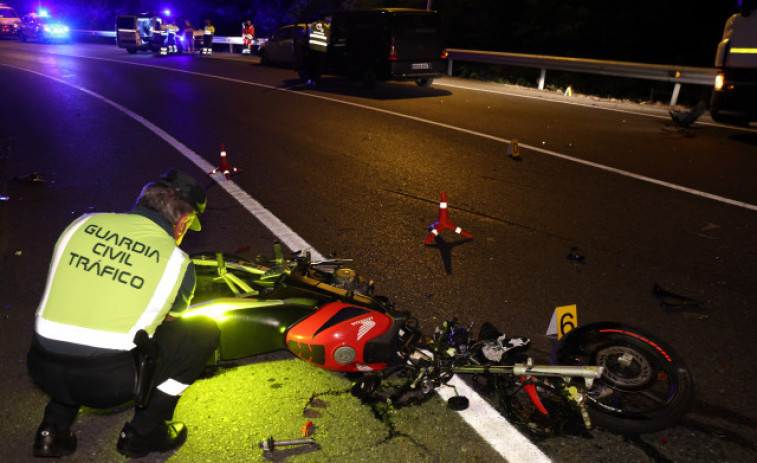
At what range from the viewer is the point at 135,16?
33.9 m

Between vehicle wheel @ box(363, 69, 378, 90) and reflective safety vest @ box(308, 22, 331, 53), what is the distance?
7.02 ft

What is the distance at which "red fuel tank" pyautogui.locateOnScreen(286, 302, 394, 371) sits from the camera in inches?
136

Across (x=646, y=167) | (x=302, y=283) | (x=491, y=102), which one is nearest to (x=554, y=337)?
(x=302, y=283)

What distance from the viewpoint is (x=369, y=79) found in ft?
58.4

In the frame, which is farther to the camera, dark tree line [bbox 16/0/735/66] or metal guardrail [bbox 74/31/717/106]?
dark tree line [bbox 16/0/735/66]

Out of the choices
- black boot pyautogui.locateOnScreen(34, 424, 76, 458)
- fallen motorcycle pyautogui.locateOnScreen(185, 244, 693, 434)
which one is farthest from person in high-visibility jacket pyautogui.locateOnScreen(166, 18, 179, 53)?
black boot pyautogui.locateOnScreen(34, 424, 76, 458)

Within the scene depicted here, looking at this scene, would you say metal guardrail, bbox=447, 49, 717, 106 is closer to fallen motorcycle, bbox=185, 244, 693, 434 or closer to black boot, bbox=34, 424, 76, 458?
fallen motorcycle, bbox=185, 244, 693, 434

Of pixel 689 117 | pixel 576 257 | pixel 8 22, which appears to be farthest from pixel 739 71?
pixel 8 22

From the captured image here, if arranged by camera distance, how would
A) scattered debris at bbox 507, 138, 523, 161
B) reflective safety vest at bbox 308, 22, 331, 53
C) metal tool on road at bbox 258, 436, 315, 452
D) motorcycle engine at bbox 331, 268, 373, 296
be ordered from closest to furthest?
metal tool on road at bbox 258, 436, 315, 452, motorcycle engine at bbox 331, 268, 373, 296, scattered debris at bbox 507, 138, 523, 161, reflective safety vest at bbox 308, 22, 331, 53

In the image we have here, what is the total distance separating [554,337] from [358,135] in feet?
24.5

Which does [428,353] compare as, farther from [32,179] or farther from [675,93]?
[675,93]

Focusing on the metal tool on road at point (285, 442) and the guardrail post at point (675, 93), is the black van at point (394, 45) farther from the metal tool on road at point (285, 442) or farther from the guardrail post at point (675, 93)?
the metal tool on road at point (285, 442)

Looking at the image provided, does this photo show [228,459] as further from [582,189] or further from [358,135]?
[358,135]

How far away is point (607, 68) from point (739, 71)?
7396 millimetres
